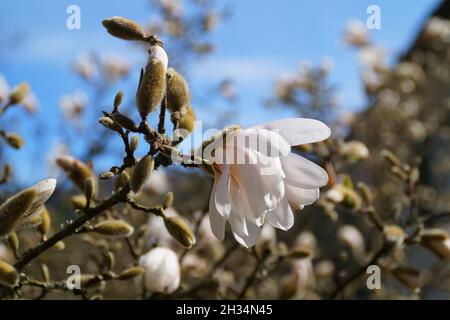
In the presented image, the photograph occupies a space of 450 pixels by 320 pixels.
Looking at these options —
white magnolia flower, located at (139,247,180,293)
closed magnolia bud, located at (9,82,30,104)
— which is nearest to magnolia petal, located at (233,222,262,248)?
white magnolia flower, located at (139,247,180,293)

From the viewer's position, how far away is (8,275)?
767 millimetres

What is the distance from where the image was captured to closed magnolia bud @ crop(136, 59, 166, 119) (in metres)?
0.71

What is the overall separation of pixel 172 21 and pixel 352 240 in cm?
152

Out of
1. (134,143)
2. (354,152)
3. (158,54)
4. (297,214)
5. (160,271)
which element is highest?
(158,54)

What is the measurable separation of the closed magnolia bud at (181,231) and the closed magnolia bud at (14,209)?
0.21m

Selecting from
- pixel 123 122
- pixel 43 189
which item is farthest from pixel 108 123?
pixel 43 189

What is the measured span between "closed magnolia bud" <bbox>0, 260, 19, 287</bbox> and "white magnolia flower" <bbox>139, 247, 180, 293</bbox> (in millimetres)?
337

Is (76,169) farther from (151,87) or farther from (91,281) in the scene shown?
(151,87)

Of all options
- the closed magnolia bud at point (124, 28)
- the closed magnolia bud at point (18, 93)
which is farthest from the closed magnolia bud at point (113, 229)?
the closed magnolia bud at point (18, 93)

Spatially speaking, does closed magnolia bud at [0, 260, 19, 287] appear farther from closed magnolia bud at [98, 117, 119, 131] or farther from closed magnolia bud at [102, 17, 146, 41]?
closed magnolia bud at [102, 17, 146, 41]

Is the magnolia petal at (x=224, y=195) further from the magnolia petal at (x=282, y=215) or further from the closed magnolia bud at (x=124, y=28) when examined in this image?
the closed magnolia bud at (x=124, y=28)

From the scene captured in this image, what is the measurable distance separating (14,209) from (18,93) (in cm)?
62

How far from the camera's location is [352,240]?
79.9 inches
